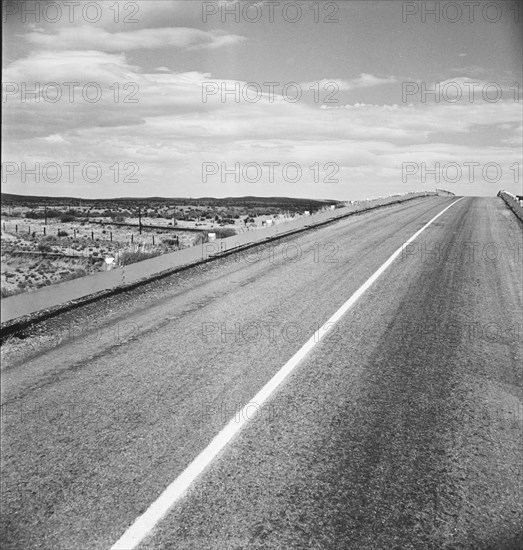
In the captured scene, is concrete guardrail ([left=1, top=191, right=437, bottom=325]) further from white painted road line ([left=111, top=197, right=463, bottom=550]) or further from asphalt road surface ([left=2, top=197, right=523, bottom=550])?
white painted road line ([left=111, top=197, right=463, bottom=550])

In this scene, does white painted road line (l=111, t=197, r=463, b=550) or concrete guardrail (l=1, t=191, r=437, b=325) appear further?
concrete guardrail (l=1, t=191, r=437, b=325)

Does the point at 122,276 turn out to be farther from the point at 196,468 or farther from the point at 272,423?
the point at 196,468

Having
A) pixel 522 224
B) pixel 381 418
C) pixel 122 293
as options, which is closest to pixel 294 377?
pixel 381 418

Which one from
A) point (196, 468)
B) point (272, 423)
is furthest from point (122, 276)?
point (196, 468)

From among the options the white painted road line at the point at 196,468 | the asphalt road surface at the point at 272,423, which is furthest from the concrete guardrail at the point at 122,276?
the white painted road line at the point at 196,468

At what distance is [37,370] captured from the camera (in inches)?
232

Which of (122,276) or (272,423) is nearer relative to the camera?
(272,423)

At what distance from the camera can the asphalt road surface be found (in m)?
3.30

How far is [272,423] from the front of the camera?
4609 millimetres

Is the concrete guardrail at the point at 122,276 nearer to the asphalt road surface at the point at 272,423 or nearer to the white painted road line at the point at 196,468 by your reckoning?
the asphalt road surface at the point at 272,423

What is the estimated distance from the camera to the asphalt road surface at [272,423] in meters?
3.30

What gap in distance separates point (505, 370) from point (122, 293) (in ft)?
21.8

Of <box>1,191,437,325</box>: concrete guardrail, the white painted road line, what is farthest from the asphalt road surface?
<box>1,191,437,325</box>: concrete guardrail

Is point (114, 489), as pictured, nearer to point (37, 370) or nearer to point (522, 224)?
point (37, 370)
